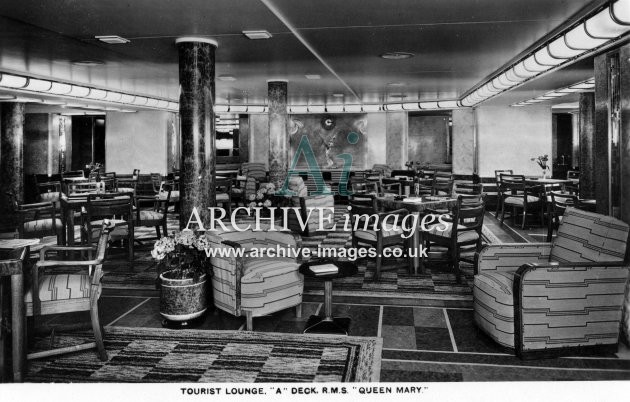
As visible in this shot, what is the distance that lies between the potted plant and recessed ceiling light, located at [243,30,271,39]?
2563 millimetres

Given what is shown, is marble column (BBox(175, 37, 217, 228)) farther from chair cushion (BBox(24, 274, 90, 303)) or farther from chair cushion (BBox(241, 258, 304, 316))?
chair cushion (BBox(24, 274, 90, 303))

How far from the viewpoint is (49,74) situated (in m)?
8.70

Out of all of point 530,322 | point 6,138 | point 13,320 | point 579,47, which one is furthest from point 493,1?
point 6,138

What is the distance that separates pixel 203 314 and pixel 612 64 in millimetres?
4492

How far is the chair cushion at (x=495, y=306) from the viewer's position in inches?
140

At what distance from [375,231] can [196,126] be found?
2.42 metres

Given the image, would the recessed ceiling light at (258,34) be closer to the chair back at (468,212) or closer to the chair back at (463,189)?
the chair back at (468,212)

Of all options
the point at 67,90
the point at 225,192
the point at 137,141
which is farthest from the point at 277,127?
the point at 137,141

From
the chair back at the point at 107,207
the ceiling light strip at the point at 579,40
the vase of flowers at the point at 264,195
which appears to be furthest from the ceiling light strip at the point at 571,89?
the chair back at the point at 107,207

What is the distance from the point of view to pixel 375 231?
5816mm

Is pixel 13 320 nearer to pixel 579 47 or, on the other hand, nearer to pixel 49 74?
pixel 579 47

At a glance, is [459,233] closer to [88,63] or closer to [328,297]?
[328,297]

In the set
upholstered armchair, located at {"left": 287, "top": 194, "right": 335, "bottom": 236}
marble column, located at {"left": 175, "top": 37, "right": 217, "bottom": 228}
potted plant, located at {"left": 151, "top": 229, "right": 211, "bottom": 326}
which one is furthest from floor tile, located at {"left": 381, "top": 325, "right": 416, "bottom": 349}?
upholstered armchair, located at {"left": 287, "top": 194, "right": 335, "bottom": 236}

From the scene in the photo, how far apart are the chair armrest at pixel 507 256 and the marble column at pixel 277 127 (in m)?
5.73
